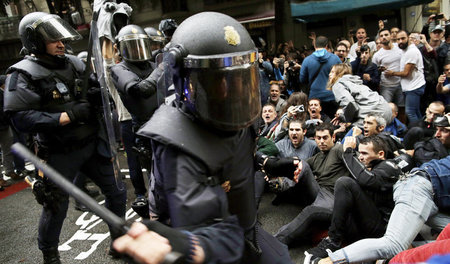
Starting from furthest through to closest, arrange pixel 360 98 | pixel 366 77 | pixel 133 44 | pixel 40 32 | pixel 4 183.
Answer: pixel 4 183, pixel 366 77, pixel 360 98, pixel 133 44, pixel 40 32

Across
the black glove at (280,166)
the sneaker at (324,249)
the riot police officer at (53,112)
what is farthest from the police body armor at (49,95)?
the sneaker at (324,249)

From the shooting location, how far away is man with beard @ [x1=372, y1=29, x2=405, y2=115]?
548 cm

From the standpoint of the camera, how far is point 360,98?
4.24 meters

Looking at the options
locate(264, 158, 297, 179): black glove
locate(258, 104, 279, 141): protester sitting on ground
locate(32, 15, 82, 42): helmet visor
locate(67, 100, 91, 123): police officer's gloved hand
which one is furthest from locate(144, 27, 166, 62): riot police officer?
locate(264, 158, 297, 179): black glove

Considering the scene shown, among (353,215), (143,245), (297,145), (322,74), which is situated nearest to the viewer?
(143,245)

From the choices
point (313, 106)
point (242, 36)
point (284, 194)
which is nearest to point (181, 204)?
point (242, 36)

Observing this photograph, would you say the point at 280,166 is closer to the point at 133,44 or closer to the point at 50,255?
the point at 50,255

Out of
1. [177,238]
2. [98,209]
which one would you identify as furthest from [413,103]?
[98,209]

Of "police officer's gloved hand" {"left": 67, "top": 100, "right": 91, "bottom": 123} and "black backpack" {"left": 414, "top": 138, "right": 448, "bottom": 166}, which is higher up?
"police officer's gloved hand" {"left": 67, "top": 100, "right": 91, "bottom": 123}

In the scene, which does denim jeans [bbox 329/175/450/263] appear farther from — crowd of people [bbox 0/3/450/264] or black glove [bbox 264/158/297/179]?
black glove [bbox 264/158/297/179]

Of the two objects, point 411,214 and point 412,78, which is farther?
point 412,78

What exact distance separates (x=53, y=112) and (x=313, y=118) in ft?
10.4

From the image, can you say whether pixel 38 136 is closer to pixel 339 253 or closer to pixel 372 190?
pixel 339 253

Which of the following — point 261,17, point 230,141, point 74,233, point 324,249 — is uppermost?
point 261,17
